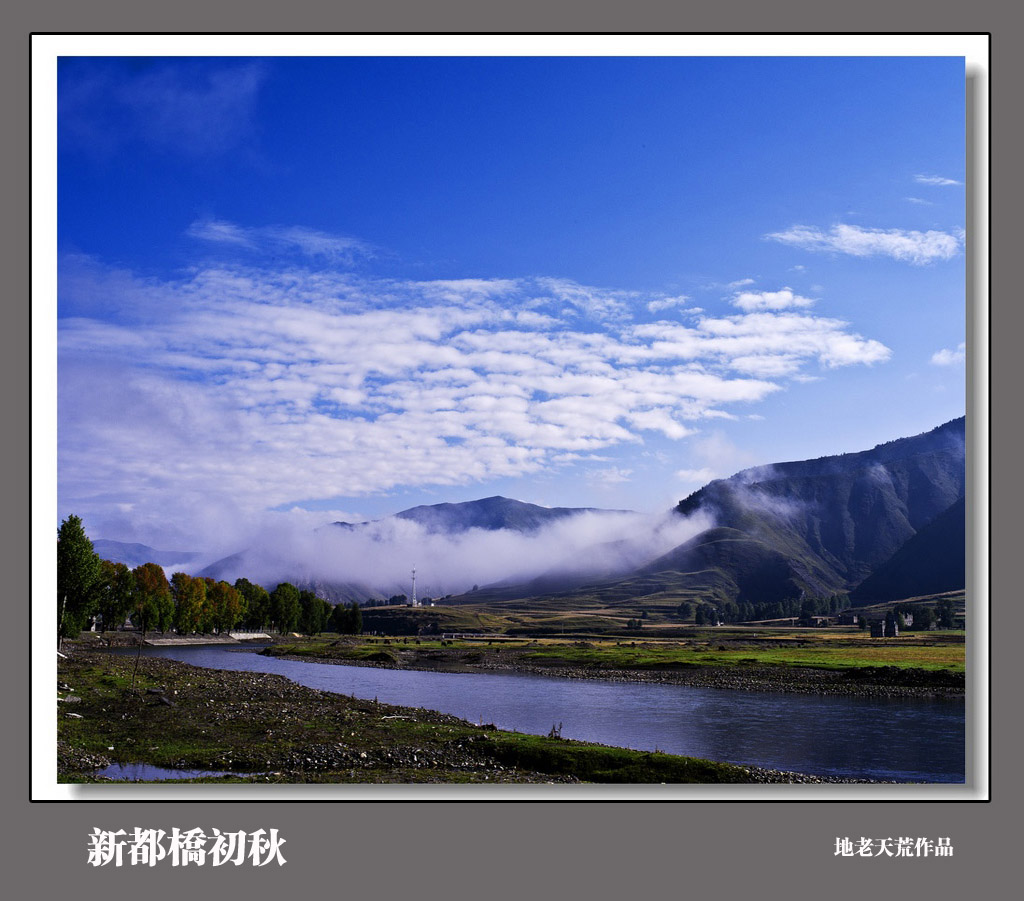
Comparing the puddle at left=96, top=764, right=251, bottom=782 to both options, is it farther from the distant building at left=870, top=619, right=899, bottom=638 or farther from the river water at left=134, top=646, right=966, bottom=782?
the distant building at left=870, top=619, right=899, bottom=638

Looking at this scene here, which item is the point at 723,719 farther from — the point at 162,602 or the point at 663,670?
the point at 162,602

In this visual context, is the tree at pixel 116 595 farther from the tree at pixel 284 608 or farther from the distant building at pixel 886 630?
the distant building at pixel 886 630

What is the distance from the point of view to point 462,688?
181ft

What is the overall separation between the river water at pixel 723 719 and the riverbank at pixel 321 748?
15.0 feet

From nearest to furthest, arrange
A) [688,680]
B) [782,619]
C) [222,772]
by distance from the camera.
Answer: [222,772] → [688,680] → [782,619]

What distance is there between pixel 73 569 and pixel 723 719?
40.8m

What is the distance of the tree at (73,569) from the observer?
53500mm

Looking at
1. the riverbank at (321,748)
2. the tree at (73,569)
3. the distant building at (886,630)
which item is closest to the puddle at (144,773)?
the riverbank at (321,748)

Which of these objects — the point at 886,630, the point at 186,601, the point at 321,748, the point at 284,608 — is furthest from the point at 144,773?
the point at 886,630

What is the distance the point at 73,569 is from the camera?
53.6m
